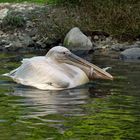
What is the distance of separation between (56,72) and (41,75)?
30cm

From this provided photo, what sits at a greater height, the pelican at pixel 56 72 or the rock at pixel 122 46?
the pelican at pixel 56 72

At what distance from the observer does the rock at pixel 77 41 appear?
21.0 meters

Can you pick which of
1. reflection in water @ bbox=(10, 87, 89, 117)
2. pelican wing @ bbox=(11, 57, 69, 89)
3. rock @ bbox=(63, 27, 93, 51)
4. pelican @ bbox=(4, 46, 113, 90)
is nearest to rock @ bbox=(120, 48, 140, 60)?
rock @ bbox=(63, 27, 93, 51)

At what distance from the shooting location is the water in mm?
8398

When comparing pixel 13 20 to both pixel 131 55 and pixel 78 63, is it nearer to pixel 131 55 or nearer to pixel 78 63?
pixel 131 55

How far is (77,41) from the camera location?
2119 cm

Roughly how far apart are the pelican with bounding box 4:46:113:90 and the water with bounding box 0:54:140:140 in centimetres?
16

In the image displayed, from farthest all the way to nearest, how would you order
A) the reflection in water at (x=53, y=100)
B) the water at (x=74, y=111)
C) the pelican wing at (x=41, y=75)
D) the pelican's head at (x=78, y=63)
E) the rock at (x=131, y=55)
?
the rock at (x=131, y=55), the pelican's head at (x=78, y=63), the pelican wing at (x=41, y=75), the reflection in water at (x=53, y=100), the water at (x=74, y=111)

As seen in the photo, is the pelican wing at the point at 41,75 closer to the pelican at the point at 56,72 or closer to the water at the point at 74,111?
the pelican at the point at 56,72

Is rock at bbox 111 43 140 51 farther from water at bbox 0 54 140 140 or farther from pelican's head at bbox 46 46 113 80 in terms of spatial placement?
pelican's head at bbox 46 46 113 80

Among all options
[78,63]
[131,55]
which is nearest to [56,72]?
[78,63]

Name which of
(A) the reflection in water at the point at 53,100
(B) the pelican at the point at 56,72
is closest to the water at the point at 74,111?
(A) the reflection in water at the point at 53,100

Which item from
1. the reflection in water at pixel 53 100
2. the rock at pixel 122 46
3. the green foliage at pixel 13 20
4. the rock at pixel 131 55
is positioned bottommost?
the rock at pixel 122 46

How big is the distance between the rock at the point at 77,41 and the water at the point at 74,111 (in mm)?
6578
